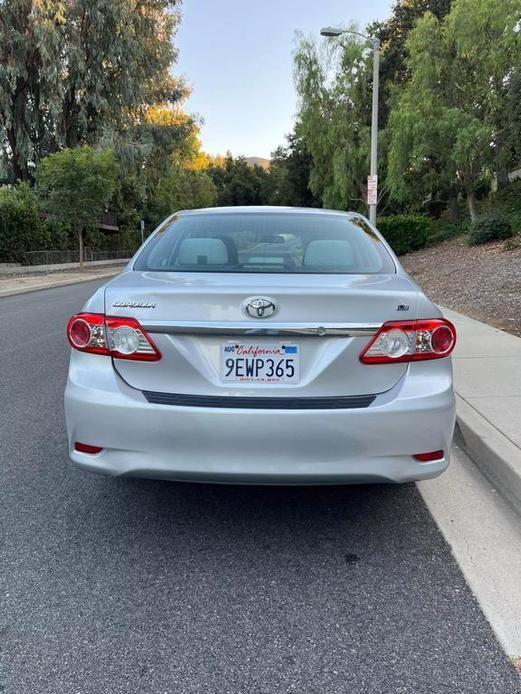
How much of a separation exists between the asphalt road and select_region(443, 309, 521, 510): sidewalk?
580mm

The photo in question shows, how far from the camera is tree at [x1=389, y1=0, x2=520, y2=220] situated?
18672 mm

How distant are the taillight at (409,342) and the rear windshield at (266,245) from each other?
2.01 feet

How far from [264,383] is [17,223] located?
2883 centimetres

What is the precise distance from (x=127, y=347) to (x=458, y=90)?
68.9 ft

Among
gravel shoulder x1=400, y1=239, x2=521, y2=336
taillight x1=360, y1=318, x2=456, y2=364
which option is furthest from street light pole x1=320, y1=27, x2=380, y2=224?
taillight x1=360, y1=318, x2=456, y2=364

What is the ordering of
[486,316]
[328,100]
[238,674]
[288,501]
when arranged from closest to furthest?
[238,674] < [288,501] < [486,316] < [328,100]

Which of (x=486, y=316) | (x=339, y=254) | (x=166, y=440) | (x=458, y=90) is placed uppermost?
(x=458, y=90)

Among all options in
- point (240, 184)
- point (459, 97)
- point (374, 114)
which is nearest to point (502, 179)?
point (459, 97)

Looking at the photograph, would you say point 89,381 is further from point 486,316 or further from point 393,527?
point 486,316

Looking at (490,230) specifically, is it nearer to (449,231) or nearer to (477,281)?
(449,231)

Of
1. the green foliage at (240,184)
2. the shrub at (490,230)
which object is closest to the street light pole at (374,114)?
the shrub at (490,230)

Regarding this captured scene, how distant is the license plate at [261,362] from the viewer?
8.72ft

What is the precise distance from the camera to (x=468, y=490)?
3.57 m

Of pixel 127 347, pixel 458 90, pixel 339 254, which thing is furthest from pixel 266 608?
pixel 458 90
